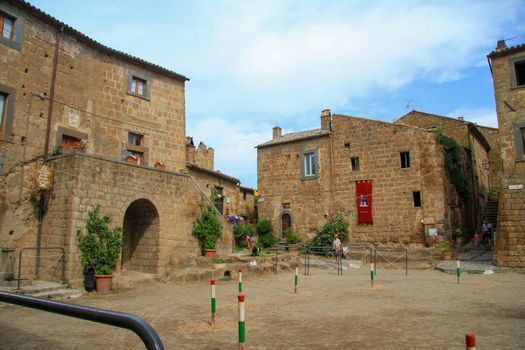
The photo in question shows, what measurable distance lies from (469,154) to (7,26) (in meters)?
29.3

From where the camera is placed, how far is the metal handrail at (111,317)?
2305 millimetres

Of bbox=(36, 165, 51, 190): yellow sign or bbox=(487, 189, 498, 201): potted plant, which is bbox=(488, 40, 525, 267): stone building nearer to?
bbox=(487, 189, 498, 201): potted plant

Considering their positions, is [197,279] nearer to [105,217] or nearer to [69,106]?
[105,217]

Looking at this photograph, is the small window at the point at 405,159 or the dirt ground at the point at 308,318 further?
the small window at the point at 405,159

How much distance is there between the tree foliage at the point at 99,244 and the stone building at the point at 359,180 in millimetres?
17159

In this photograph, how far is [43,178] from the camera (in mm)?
Result: 14172

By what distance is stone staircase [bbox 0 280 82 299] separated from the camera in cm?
1122

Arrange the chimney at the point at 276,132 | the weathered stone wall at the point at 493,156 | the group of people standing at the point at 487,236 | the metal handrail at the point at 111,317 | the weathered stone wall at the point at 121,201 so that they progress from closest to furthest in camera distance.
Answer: the metal handrail at the point at 111,317, the weathered stone wall at the point at 121,201, the group of people standing at the point at 487,236, the chimney at the point at 276,132, the weathered stone wall at the point at 493,156

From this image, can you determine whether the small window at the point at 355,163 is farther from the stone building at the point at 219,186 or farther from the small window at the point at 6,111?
the small window at the point at 6,111

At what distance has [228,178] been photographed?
97.1ft

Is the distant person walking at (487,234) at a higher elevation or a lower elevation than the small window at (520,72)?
lower

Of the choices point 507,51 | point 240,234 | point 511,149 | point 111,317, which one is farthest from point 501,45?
point 111,317

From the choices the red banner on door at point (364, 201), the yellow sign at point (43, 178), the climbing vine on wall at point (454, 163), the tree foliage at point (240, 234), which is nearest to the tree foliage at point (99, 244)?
the yellow sign at point (43, 178)

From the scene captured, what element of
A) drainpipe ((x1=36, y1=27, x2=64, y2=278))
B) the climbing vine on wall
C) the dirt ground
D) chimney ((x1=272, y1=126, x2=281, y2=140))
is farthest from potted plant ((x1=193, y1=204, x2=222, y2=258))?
chimney ((x1=272, y1=126, x2=281, y2=140))
